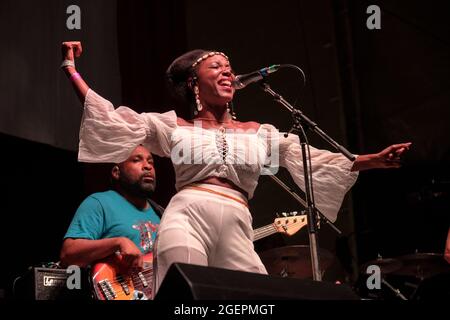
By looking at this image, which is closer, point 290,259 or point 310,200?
point 310,200

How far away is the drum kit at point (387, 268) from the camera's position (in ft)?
14.1

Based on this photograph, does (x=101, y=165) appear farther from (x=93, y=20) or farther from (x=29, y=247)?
(x=93, y=20)

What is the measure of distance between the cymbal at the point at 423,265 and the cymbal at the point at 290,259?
1.51ft

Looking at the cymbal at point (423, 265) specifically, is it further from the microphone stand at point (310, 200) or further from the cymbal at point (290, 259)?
the microphone stand at point (310, 200)

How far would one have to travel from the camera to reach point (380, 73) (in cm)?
542

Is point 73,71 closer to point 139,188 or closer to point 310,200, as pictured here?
point 310,200

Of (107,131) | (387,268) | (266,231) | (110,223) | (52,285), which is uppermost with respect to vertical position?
(107,131)

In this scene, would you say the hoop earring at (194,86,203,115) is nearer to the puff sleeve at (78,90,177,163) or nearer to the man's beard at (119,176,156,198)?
the puff sleeve at (78,90,177,163)

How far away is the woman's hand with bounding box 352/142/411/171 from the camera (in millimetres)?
2867

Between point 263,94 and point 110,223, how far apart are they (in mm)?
2008

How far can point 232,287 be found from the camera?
202 cm

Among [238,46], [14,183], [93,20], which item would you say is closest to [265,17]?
[238,46]

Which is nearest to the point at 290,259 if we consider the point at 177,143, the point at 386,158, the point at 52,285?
the point at 52,285

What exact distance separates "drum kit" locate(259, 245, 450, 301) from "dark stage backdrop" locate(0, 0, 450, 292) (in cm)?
25
